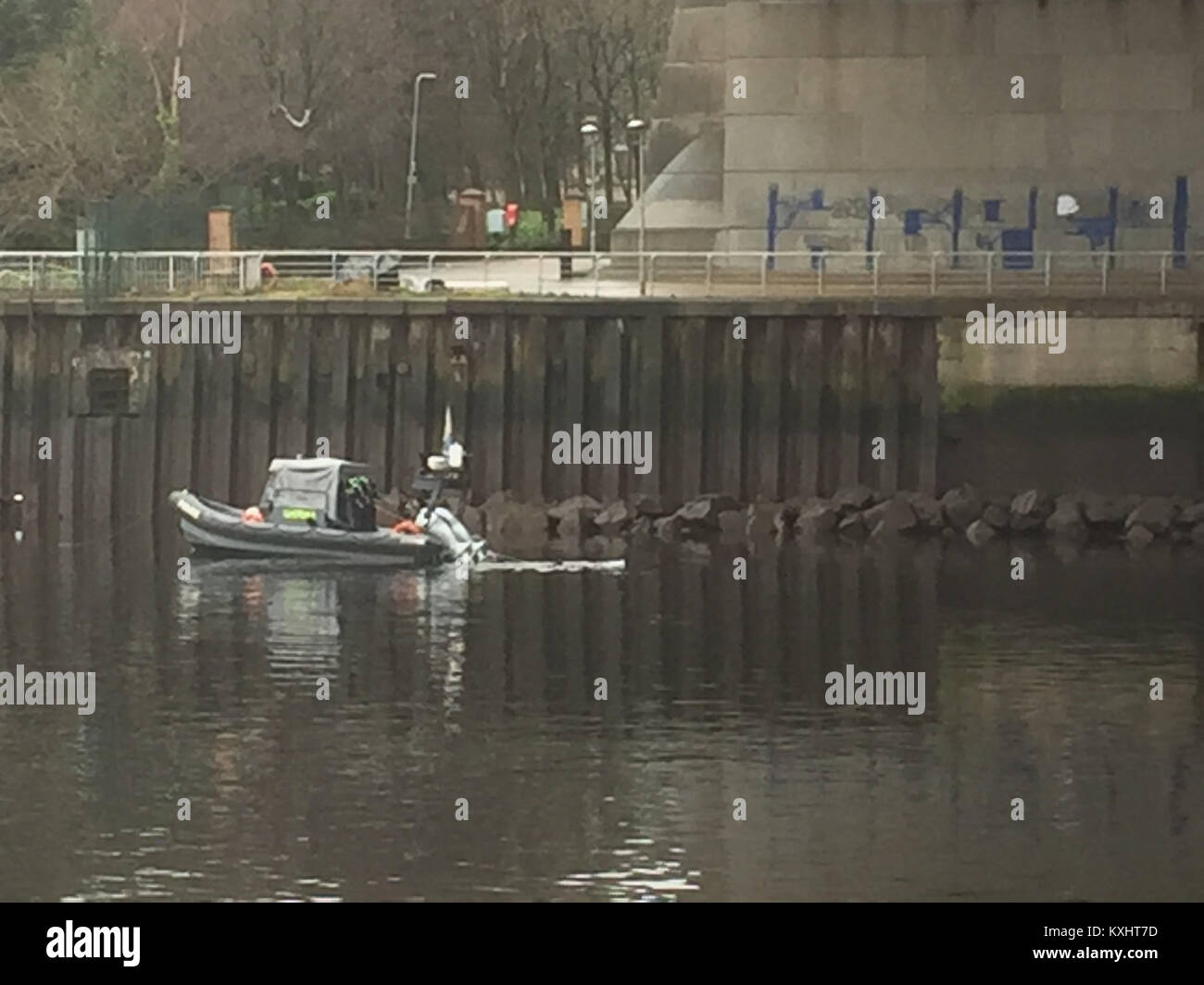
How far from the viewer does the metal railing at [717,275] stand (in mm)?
67875

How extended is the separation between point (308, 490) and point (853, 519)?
1072 centimetres

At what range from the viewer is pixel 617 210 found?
4072 inches

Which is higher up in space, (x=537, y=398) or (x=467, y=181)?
(x=467, y=181)

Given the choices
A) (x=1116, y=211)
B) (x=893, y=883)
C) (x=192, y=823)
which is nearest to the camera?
(x=893, y=883)

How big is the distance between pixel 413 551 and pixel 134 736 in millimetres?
17758

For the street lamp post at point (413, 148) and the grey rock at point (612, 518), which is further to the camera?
the street lamp post at point (413, 148)

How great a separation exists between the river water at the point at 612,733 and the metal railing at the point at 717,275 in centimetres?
794

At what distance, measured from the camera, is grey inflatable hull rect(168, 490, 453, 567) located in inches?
2372

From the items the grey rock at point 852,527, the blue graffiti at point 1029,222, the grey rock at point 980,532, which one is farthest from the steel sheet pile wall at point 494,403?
the blue graffiti at point 1029,222

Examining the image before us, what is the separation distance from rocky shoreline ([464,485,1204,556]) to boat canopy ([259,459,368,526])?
394cm

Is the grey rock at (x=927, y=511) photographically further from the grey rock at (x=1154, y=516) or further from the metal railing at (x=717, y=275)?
the metal railing at (x=717, y=275)

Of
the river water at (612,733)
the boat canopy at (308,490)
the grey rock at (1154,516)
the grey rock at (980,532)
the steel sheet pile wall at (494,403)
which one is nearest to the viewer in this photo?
the river water at (612,733)

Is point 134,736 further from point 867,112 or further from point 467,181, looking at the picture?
point 467,181

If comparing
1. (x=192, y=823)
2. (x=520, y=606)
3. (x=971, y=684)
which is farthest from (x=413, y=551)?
(x=192, y=823)
